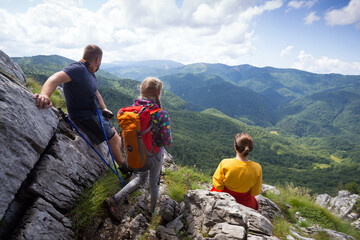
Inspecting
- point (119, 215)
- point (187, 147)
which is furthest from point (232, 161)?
point (187, 147)

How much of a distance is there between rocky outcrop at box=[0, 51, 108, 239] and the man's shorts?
0.59 metres

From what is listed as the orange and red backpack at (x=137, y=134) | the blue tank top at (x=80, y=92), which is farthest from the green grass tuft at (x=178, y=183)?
the blue tank top at (x=80, y=92)

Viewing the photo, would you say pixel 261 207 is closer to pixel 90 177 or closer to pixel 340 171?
pixel 90 177

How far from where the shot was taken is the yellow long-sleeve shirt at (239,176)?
13.0ft

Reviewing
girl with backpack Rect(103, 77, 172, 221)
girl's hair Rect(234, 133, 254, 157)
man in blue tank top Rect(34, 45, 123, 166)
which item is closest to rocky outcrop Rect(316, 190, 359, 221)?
girl's hair Rect(234, 133, 254, 157)

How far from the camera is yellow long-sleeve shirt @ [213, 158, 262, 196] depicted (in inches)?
155

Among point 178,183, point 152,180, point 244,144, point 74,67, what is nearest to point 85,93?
point 74,67

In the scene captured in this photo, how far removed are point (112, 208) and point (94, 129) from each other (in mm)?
1884

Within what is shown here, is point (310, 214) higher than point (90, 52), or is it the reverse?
point (90, 52)

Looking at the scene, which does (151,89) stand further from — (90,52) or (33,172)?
(33,172)

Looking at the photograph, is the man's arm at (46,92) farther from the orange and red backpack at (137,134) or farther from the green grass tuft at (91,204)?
the green grass tuft at (91,204)

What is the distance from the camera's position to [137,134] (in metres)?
3.43

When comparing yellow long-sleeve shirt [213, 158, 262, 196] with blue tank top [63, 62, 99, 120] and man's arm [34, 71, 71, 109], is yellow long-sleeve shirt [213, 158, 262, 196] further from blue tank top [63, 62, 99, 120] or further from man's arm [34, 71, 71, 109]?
man's arm [34, 71, 71, 109]

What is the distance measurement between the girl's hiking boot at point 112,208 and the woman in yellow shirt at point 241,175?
88.4 inches
